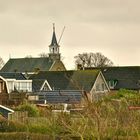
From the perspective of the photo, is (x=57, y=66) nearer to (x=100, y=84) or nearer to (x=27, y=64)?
(x=27, y=64)

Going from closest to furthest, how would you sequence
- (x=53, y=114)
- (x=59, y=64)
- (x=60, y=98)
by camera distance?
(x=53, y=114), (x=60, y=98), (x=59, y=64)

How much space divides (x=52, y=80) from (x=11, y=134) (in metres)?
42.4

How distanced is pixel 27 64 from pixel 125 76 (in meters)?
28.9

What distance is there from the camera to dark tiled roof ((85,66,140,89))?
216ft

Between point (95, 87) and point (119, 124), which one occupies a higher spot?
point (95, 87)

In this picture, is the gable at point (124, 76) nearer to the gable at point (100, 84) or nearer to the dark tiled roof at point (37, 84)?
the gable at point (100, 84)

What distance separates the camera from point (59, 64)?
301 feet

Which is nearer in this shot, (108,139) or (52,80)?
(108,139)

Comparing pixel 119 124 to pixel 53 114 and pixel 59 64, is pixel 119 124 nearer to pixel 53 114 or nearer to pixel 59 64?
pixel 53 114

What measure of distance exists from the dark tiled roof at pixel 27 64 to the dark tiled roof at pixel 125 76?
20.9 m

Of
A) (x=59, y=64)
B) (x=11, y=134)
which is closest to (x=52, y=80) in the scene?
(x=59, y=64)

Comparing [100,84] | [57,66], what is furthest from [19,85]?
[57,66]

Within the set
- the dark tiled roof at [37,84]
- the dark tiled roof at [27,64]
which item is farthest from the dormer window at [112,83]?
the dark tiled roof at [27,64]

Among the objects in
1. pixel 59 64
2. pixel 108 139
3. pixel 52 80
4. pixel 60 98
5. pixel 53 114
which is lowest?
pixel 108 139
